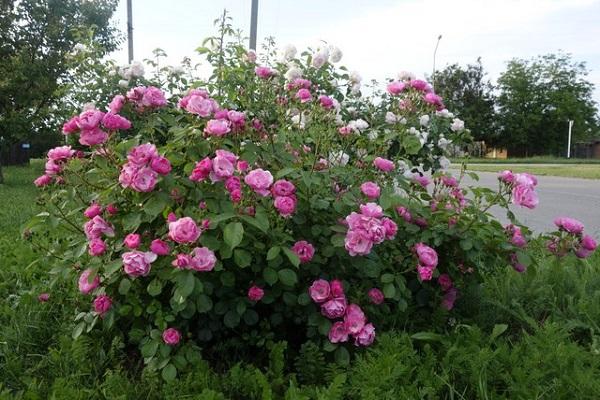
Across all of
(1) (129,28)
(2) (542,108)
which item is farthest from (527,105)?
(1) (129,28)

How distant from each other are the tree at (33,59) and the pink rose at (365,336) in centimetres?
1122

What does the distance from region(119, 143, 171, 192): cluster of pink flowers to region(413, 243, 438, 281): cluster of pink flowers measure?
3.55ft

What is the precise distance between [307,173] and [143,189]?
677mm

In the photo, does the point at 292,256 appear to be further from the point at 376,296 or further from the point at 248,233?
the point at 376,296

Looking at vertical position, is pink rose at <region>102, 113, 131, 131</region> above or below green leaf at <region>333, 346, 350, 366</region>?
above

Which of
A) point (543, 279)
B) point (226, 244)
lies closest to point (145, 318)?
point (226, 244)

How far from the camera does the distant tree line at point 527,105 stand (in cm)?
4531

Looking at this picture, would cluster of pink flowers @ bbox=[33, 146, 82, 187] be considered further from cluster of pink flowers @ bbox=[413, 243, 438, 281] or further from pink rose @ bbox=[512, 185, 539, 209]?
pink rose @ bbox=[512, 185, 539, 209]

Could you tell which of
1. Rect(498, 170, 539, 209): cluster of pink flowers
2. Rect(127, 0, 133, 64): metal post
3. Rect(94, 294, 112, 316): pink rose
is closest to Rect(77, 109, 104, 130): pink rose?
→ Rect(94, 294, 112, 316): pink rose

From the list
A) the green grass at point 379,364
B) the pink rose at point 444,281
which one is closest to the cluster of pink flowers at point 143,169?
the green grass at point 379,364

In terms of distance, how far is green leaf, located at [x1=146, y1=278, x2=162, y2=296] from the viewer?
212 cm

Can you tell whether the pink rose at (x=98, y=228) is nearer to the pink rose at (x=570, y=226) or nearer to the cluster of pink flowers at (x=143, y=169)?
the cluster of pink flowers at (x=143, y=169)

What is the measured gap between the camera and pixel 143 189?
6.70ft

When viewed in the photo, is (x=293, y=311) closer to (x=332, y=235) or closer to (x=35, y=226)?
(x=332, y=235)
